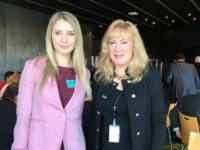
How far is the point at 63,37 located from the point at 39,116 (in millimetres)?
458

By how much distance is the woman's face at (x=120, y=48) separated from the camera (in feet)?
6.32

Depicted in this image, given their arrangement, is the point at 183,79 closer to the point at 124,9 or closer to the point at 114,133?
the point at 124,9

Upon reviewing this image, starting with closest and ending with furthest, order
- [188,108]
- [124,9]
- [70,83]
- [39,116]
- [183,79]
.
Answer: [39,116], [70,83], [188,108], [183,79], [124,9]

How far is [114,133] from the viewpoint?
1892mm

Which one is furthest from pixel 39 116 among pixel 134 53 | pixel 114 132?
pixel 134 53

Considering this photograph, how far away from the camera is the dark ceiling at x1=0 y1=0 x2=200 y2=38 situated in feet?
28.8

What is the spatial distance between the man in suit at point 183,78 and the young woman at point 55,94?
472 cm

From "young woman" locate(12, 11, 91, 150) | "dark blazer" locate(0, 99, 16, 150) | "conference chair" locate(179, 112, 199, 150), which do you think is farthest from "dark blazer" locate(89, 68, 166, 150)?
"conference chair" locate(179, 112, 199, 150)

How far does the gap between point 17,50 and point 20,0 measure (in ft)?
4.56

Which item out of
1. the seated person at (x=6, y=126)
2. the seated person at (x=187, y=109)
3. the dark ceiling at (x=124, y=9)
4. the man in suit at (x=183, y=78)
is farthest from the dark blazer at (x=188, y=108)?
the dark ceiling at (x=124, y=9)

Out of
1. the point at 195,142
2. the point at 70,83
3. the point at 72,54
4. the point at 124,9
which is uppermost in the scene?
the point at 124,9

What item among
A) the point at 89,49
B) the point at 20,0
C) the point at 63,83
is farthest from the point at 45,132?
the point at 89,49

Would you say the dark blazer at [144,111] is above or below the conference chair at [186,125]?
above

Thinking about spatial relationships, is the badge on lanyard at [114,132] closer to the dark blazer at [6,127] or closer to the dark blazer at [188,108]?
the dark blazer at [6,127]
